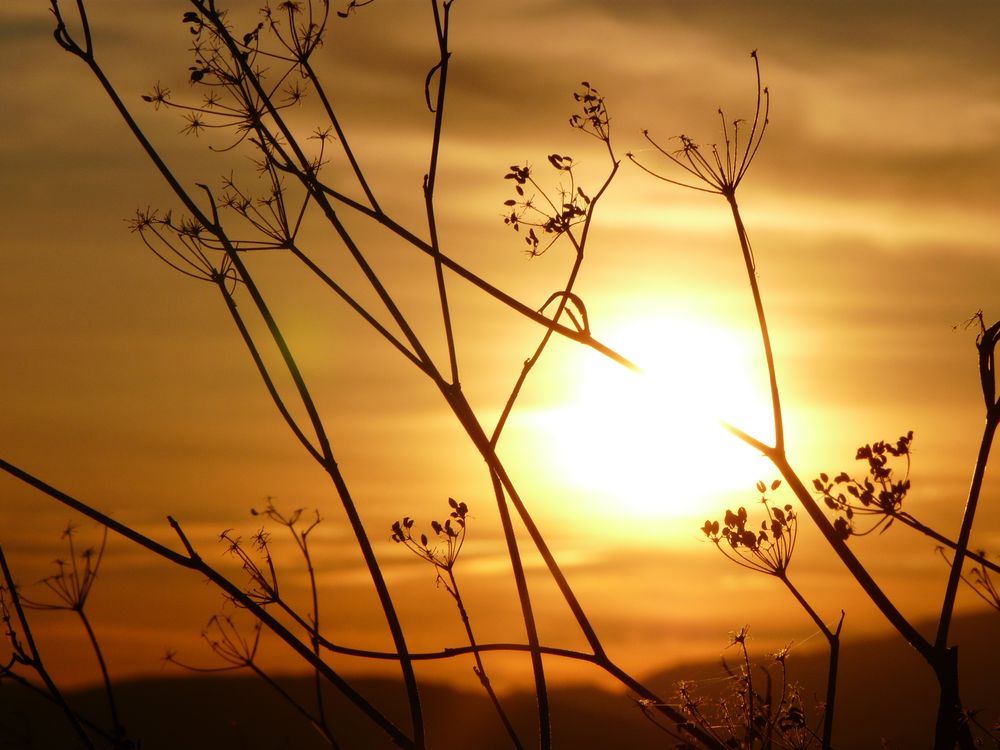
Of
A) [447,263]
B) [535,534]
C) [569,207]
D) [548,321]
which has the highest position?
[569,207]

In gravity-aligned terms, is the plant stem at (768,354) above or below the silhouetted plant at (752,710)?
above

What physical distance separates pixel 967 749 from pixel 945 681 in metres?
0.37

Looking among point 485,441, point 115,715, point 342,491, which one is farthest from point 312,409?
point 115,715

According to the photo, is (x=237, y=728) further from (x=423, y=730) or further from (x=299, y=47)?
(x=299, y=47)

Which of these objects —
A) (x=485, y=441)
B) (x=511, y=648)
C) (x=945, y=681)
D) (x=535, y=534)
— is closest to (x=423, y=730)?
(x=511, y=648)

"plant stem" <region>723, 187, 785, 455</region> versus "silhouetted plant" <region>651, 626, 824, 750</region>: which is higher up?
"plant stem" <region>723, 187, 785, 455</region>

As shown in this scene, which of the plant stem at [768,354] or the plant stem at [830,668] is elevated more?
the plant stem at [768,354]

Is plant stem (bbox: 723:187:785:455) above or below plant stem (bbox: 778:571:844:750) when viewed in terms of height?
above

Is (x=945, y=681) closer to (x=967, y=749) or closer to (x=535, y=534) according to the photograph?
(x=967, y=749)

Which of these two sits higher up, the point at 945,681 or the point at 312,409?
the point at 312,409

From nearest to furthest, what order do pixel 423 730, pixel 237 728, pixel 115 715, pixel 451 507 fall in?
1. pixel 423 730
2. pixel 115 715
3. pixel 451 507
4. pixel 237 728

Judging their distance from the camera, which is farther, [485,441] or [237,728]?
[237,728]

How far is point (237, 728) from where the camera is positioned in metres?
6.50

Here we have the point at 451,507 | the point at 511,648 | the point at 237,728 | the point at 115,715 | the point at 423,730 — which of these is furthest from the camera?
the point at 237,728
